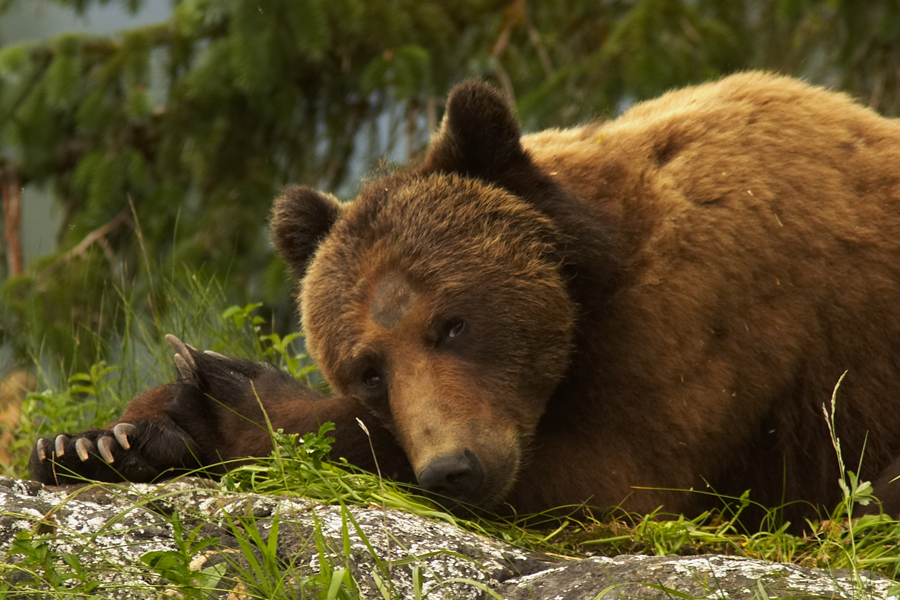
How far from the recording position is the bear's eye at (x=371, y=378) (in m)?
3.54

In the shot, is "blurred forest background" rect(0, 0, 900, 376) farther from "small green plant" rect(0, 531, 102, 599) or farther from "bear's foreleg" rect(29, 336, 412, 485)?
"small green plant" rect(0, 531, 102, 599)

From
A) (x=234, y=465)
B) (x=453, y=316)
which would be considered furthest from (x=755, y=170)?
(x=234, y=465)

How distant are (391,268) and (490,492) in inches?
33.5

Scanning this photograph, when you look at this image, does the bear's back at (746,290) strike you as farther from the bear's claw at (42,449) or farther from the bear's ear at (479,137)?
the bear's claw at (42,449)

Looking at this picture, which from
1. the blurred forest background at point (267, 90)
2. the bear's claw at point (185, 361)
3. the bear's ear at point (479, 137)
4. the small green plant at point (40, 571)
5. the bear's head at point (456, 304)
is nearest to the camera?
the small green plant at point (40, 571)

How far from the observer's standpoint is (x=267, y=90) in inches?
271

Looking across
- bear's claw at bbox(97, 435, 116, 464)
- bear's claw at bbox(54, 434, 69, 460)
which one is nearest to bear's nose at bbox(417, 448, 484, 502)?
bear's claw at bbox(97, 435, 116, 464)

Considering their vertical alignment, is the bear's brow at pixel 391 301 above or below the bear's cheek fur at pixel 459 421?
above

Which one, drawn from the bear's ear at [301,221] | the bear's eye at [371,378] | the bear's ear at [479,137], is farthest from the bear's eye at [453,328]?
the bear's ear at [301,221]

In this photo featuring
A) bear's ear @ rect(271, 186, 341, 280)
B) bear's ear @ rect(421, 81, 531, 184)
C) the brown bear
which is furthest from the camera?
bear's ear @ rect(271, 186, 341, 280)

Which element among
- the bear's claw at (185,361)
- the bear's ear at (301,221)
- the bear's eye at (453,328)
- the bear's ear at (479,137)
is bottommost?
the bear's claw at (185,361)

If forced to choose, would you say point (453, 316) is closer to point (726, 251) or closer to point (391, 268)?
point (391, 268)

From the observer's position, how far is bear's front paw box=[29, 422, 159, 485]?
3473 millimetres

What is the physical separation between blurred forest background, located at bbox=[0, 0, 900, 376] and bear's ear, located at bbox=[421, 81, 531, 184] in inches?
113
